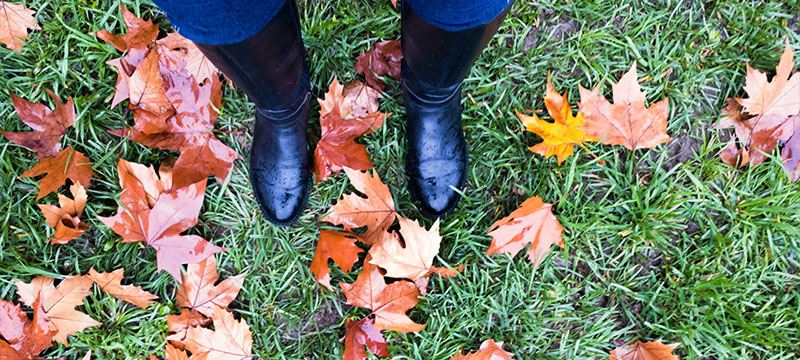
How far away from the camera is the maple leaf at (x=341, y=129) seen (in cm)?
153

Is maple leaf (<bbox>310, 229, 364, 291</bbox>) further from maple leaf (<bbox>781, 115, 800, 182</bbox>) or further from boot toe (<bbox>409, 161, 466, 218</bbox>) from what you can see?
maple leaf (<bbox>781, 115, 800, 182</bbox>)

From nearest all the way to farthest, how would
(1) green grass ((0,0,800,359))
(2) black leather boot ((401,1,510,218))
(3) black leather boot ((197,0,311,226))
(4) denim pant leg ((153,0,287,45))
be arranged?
(4) denim pant leg ((153,0,287,45)) < (3) black leather boot ((197,0,311,226)) < (2) black leather boot ((401,1,510,218)) < (1) green grass ((0,0,800,359))

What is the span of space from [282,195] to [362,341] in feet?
1.79

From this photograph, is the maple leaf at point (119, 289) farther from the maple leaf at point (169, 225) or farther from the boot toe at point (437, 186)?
the boot toe at point (437, 186)

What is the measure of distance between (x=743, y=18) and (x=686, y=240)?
84 centimetres

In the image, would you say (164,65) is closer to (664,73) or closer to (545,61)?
(545,61)

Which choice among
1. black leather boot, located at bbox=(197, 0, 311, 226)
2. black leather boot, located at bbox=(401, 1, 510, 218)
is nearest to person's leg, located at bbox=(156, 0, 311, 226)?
black leather boot, located at bbox=(197, 0, 311, 226)

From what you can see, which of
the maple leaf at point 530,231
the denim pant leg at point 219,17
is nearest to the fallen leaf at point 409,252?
the maple leaf at point 530,231

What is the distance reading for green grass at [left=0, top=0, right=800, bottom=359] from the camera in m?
1.53

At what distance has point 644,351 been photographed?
152 cm

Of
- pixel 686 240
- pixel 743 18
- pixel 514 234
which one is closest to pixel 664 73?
pixel 743 18

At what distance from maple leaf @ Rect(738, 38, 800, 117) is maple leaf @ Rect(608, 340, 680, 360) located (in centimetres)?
86

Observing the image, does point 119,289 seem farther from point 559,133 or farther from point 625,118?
point 625,118

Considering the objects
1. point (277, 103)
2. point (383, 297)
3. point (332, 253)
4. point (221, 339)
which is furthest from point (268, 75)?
point (221, 339)
